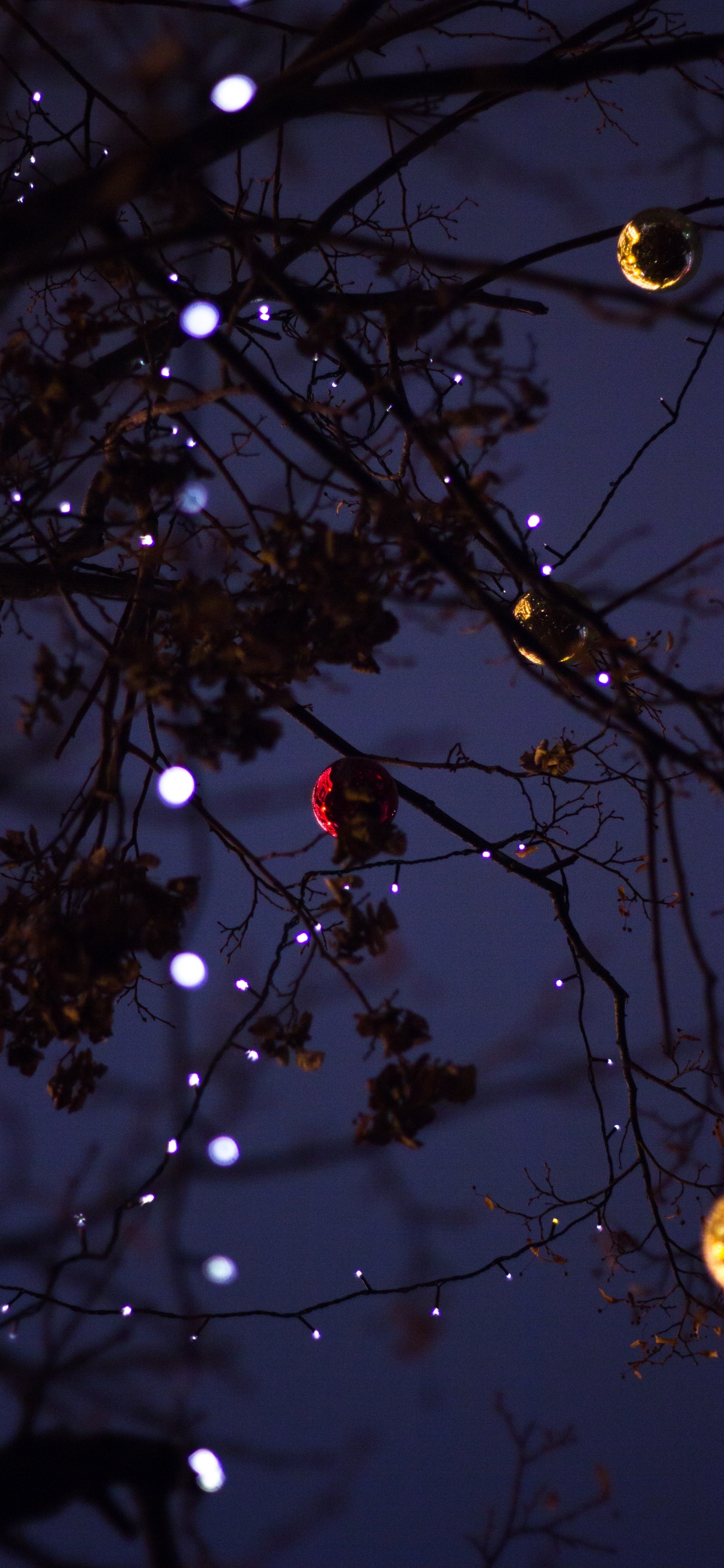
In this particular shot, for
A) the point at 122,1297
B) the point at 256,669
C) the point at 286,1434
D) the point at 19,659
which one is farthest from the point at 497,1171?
the point at 256,669

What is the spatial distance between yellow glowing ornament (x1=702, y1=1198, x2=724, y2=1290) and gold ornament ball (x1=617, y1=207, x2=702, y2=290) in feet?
4.33

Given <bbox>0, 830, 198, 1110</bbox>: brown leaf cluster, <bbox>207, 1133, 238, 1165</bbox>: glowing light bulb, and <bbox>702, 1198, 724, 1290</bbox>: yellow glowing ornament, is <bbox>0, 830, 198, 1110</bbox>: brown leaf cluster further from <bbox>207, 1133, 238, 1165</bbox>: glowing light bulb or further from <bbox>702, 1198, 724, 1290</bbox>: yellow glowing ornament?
<bbox>207, 1133, 238, 1165</bbox>: glowing light bulb

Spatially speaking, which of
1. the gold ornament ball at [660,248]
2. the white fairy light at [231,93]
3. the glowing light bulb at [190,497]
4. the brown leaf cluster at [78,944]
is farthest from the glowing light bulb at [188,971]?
the gold ornament ball at [660,248]

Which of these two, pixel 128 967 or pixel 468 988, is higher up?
pixel 468 988

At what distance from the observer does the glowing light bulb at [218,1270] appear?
2371mm

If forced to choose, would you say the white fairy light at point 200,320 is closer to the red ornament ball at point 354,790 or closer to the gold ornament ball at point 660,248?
the red ornament ball at point 354,790

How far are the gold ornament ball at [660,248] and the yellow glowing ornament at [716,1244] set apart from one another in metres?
1.32

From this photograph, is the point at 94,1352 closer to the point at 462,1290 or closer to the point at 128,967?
the point at 128,967

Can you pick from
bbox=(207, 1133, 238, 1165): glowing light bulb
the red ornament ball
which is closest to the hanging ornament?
the red ornament ball

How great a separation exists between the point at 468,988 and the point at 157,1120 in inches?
34.5

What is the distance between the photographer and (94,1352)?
3.92 feet

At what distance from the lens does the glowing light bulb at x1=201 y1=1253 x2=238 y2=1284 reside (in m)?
2.37

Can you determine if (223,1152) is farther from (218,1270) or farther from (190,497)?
(190,497)

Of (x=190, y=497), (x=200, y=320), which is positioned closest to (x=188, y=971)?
(x=190, y=497)
